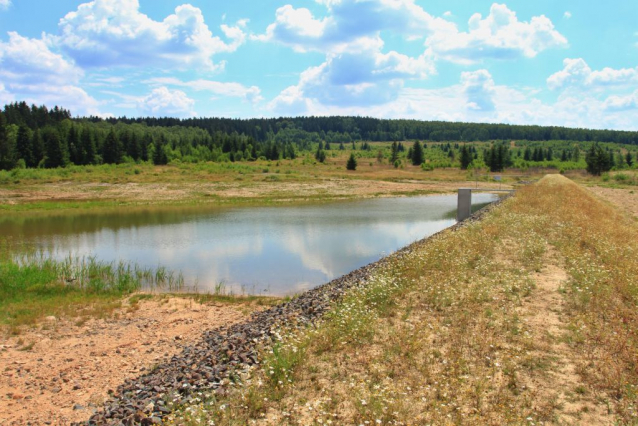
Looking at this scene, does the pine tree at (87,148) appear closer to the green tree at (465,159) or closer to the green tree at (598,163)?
the green tree at (465,159)

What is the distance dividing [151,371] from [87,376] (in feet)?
4.50

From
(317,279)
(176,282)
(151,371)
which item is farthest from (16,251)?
(151,371)

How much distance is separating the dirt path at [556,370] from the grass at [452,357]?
3 cm

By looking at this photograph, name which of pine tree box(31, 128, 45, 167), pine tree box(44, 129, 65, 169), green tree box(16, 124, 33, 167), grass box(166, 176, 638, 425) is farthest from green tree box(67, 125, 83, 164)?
grass box(166, 176, 638, 425)

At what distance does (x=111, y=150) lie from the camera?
286 ft

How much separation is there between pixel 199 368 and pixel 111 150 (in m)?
90.0

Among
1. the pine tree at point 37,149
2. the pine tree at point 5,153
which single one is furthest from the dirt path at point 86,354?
the pine tree at point 37,149

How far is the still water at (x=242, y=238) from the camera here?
18.7 m

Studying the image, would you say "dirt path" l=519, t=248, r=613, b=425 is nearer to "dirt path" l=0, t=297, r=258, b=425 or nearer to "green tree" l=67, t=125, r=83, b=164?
"dirt path" l=0, t=297, r=258, b=425

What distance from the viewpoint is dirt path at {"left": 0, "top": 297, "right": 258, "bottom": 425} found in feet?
26.1

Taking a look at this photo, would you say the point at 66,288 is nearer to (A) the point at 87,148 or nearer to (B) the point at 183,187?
(B) the point at 183,187

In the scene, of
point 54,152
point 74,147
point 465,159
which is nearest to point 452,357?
point 54,152

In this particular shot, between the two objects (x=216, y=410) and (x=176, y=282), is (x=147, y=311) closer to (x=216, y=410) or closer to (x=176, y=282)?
(x=176, y=282)

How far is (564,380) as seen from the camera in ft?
21.0
